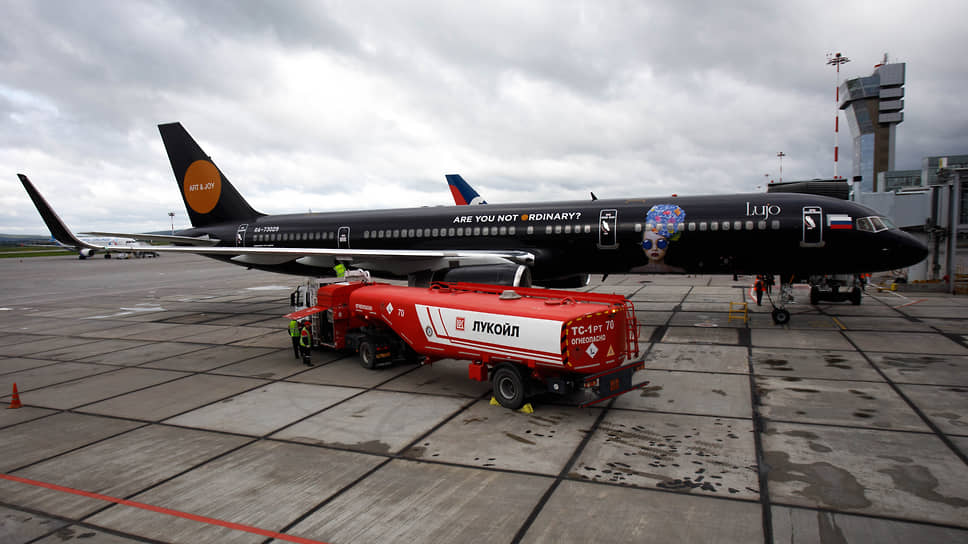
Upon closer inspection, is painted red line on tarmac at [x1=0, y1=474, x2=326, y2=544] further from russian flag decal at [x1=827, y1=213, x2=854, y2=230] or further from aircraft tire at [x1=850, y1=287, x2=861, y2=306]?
aircraft tire at [x1=850, y1=287, x2=861, y2=306]

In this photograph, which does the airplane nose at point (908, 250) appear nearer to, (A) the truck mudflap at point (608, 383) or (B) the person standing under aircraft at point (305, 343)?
(A) the truck mudflap at point (608, 383)

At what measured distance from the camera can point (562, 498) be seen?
661 centimetres

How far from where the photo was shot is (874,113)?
10975 centimetres

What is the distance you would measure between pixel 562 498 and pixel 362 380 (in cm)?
703

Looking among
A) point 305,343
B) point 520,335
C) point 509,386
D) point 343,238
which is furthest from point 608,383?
point 343,238

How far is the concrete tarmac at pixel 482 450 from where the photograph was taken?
20.0 ft

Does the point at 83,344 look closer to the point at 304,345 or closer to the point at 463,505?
the point at 304,345

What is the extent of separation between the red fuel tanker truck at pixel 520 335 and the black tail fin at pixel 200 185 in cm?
1686

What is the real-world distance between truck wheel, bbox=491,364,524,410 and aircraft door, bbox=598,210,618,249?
9.85m

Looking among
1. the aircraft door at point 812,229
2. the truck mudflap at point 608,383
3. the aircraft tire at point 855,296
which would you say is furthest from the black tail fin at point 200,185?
the aircraft tire at point 855,296

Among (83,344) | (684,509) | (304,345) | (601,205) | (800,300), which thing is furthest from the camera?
(800,300)

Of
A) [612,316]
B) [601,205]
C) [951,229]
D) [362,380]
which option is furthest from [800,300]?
[362,380]

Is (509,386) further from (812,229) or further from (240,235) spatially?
(240,235)

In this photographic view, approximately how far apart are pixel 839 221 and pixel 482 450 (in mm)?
14680
